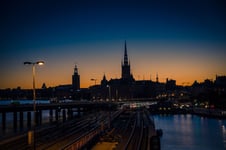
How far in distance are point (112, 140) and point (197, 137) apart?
4186 cm

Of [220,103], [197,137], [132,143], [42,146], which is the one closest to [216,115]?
[220,103]

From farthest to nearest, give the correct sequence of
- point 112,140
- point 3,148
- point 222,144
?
1. point 222,144
2. point 112,140
3. point 3,148

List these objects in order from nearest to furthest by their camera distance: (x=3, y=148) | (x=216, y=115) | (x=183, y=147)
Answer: (x=3, y=148)
(x=183, y=147)
(x=216, y=115)

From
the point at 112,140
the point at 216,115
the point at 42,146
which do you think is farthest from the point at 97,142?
the point at 216,115

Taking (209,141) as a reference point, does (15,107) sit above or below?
above

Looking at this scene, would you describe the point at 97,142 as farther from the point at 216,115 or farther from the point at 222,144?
the point at 216,115

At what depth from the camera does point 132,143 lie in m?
54.3

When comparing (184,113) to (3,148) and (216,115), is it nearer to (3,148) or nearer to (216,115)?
(216,115)

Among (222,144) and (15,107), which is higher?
(15,107)

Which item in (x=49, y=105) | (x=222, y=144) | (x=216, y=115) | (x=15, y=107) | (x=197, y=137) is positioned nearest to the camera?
(x=222, y=144)

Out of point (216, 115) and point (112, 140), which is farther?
point (216, 115)

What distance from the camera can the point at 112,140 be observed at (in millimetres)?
54125

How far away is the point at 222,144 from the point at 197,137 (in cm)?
1214

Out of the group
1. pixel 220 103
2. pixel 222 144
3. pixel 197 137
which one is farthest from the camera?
pixel 220 103
